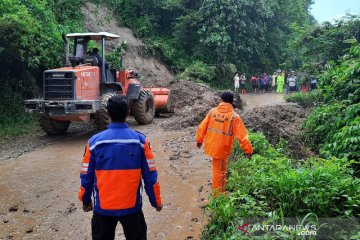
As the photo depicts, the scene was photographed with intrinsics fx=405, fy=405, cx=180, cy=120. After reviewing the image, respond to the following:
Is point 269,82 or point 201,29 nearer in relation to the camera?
point 201,29

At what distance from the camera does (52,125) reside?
11.8 meters

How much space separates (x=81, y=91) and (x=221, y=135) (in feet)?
21.1

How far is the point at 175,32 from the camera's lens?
27.1 m

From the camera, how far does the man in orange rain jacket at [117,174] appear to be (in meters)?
3.51

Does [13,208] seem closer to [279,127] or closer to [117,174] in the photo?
[117,174]

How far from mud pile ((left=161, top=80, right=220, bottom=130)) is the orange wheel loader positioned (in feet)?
4.62

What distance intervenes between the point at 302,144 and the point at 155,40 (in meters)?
17.0

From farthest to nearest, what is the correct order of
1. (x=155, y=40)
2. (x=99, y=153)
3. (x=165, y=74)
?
1. (x=155, y=40)
2. (x=165, y=74)
3. (x=99, y=153)

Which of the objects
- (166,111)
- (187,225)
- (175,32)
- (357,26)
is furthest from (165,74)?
(187,225)

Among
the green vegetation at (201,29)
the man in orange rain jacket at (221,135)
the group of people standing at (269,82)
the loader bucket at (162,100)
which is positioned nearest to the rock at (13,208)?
the man in orange rain jacket at (221,135)

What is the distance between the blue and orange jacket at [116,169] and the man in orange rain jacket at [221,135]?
88.0 inches

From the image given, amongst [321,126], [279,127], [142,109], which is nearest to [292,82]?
[142,109]

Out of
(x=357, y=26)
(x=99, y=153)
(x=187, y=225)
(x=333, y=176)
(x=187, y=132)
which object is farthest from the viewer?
(x=357, y=26)

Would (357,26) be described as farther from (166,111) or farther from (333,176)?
(333,176)
